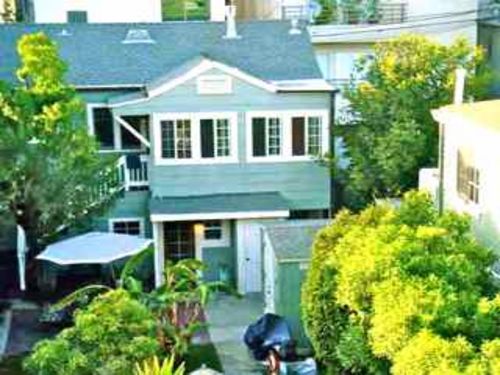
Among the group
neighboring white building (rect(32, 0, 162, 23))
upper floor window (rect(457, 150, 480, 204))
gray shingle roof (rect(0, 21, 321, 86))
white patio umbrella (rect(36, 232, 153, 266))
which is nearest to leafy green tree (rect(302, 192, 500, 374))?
upper floor window (rect(457, 150, 480, 204))

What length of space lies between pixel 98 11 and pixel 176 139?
45.6 ft

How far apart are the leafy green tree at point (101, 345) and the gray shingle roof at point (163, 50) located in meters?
12.0

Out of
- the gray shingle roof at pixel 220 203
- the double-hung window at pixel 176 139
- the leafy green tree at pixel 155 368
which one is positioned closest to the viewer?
the leafy green tree at pixel 155 368

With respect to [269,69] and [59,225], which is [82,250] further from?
[269,69]

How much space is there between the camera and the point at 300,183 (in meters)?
31.0

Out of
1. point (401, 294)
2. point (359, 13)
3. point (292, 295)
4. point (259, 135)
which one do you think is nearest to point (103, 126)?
point (259, 135)

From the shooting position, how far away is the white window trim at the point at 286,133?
30.5m

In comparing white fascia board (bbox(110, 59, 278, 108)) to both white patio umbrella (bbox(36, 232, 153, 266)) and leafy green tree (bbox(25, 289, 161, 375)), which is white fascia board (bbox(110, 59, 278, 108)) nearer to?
white patio umbrella (bbox(36, 232, 153, 266))

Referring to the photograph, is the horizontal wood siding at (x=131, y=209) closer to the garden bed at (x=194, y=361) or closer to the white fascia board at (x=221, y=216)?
the white fascia board at (x=221, y=216)

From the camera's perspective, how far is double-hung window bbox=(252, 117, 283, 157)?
30.5m

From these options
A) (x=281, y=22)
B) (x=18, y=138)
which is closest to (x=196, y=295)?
(x=18, y=138)

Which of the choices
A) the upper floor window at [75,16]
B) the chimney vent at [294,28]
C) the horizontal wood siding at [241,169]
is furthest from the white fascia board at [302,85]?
the upper floor window at [75,16]

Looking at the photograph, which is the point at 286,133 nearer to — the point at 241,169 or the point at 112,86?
the point at 241,169

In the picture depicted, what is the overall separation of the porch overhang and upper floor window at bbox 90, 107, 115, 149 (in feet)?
8.95
